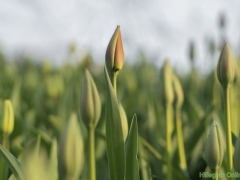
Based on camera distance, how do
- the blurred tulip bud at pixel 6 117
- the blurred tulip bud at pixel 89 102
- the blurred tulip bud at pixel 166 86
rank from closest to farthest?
1. the blurred tulip bud at pixel 89 102
2. the blurred tulip bud at pixel 6 117
3. the blurred tulip bud at pixel 166 86

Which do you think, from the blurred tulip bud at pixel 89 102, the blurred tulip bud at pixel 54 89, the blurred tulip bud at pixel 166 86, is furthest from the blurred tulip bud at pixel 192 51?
the blurred tulip bud at pixel 89 102

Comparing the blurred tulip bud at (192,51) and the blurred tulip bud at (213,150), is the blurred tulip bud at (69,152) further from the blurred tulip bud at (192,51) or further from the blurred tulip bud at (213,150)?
the blurred tulip bud at (192,51)

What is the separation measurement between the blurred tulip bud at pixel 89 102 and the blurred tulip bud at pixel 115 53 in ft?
0.16

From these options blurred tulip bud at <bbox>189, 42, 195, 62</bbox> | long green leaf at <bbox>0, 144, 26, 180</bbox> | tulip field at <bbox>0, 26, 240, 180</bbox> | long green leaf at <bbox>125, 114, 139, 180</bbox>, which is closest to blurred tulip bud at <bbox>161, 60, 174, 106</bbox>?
tulip field at <bbox>0, 26, 240, 180</bbox>

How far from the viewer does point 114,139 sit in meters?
0.58

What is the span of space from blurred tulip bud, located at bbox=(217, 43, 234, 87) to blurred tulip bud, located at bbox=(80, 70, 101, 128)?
22cm

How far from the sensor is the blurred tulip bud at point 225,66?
0.68m

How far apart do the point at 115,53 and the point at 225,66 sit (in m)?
0.21

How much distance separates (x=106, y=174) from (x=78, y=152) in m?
0.45

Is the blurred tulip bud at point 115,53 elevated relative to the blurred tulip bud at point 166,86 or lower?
elevated

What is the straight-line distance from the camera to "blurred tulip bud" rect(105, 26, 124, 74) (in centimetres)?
60

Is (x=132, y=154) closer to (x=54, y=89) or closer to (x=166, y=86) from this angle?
(x=166, y=86)

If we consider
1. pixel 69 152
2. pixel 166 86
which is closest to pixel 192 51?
pixel 166 86

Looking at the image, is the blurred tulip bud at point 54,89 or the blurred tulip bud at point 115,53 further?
the blurred tulip bud at point 54,89
